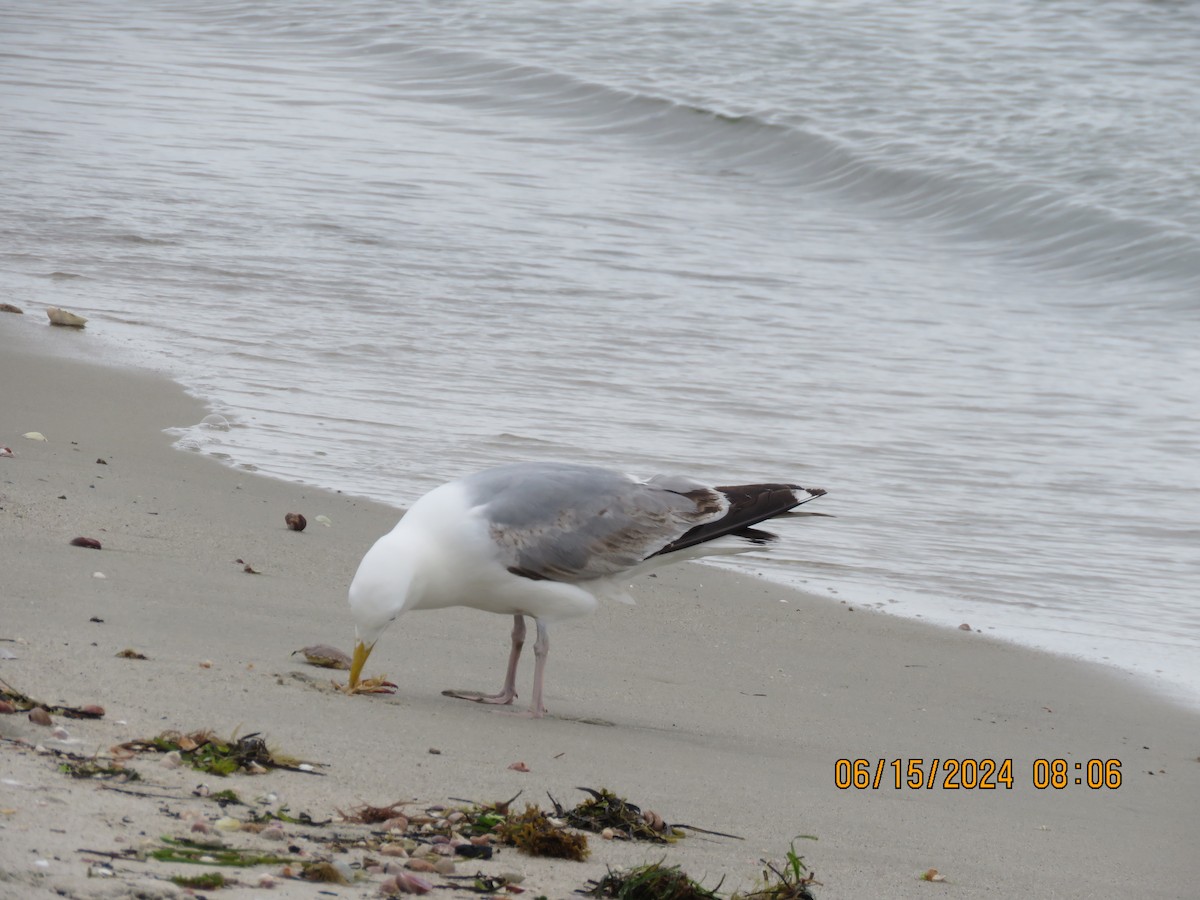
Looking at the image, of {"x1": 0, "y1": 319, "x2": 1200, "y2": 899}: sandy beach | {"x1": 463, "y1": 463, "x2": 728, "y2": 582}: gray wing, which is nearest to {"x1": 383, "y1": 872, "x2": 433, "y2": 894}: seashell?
{"x1": 0, "y1": 319, "x2": 1200, "y2": 899}: sandy beach

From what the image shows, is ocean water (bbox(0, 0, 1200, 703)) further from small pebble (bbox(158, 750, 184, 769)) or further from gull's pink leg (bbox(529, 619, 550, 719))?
small pebble (bbox(158, 750, 184, 769))

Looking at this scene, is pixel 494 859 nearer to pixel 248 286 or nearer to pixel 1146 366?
pixel 248 286

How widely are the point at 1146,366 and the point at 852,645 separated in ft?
17.2

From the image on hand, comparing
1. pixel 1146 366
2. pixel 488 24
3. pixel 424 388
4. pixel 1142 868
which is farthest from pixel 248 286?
pixel 488 24

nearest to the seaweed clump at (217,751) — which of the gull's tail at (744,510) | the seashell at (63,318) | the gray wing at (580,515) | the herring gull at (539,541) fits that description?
the herring gull at (539,541)

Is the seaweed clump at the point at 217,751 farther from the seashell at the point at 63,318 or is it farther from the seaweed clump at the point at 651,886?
the seashell at the point at 63,318

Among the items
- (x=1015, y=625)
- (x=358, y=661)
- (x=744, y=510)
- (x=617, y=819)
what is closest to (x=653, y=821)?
(x=617, y=819)

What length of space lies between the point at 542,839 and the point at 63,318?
5.62m

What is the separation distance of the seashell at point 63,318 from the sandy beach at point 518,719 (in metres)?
1.56

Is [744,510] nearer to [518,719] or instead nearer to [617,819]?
[518,719]

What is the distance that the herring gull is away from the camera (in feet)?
13.1

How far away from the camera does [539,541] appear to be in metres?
4.29

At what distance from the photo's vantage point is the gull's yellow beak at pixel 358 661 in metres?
3.83
